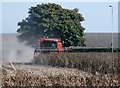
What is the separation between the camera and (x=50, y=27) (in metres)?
42.0

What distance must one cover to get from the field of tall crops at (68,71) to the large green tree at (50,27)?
19481 mm

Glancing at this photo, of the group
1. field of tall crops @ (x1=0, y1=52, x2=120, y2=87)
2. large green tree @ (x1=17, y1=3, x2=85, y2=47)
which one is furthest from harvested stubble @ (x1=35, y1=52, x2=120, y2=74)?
large green tree @ (x1=17, y1=3, x2=85, y2=47)

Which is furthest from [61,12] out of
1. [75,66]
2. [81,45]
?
[75,66]

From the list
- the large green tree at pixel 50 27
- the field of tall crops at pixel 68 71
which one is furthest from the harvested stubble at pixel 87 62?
the large green tree at pixel 50 27

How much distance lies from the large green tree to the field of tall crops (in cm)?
1948

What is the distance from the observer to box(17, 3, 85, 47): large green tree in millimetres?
41594

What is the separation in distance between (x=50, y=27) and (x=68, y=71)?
87.0 ft

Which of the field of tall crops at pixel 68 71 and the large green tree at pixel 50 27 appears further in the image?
the large green tree at pixel 50 27

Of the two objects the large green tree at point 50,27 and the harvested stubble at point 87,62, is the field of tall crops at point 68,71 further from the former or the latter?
the large green tree at point 50,27

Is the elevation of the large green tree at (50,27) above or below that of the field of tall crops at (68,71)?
above

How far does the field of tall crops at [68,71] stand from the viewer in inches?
306

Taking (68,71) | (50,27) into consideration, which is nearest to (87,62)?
(68,71)

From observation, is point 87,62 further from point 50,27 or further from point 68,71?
point 50,27

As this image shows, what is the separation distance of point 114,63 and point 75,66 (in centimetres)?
292
